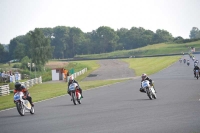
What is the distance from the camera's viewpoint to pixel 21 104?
17.6 meters

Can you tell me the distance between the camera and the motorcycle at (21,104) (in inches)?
681

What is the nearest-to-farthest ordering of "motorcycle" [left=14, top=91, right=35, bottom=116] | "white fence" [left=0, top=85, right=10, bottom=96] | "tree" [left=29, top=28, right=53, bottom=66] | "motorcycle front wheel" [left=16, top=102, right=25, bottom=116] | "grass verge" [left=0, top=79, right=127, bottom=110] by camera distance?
1. "motorcycle" [left=14, top=91, right=35, bottom=116]
2. "motorcycle front wheel" [left=16, top=102, right=25, bottom=116]
3. "grass verge" [left=0, top=79, right=127, bottom=110]
4. "white fence" [left=0, top=85, right=10, bottom=96]
5. "tree" [left=29, top=28, right=53, bottom=66]

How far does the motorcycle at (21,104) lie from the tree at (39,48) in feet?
306

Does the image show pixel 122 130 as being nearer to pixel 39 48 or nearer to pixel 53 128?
pixel 53 128

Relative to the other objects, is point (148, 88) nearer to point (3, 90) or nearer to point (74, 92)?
point (74, 92)

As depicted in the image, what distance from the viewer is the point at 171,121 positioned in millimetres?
13000

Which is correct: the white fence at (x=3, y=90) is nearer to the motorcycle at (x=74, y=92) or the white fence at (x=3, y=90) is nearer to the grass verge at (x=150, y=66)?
the motorcycle at (x=74, y=92)

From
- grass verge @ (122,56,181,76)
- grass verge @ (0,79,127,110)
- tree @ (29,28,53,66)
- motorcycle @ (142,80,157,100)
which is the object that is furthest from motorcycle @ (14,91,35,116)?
tree @ (29,28,53,66)

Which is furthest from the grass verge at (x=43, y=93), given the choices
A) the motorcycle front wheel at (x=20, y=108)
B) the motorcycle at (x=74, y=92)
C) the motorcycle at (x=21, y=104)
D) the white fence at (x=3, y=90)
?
the motorcycle front wheel at (x=20, y=108)

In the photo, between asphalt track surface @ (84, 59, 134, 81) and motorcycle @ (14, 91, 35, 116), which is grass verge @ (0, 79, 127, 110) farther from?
asphalt track surface @ (84, 59, 134, 81)

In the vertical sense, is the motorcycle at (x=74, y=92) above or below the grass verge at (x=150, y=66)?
above

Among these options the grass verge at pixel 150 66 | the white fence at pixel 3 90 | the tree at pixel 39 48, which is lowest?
the white fence at pixel 3 90

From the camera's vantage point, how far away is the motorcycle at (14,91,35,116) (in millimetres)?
17302

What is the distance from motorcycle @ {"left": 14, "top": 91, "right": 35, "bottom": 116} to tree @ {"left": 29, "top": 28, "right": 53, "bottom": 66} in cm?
9315
